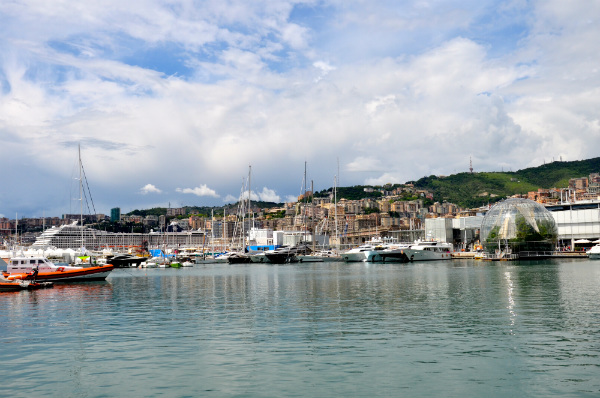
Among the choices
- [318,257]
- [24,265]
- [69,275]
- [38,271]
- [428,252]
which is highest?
[24,265]

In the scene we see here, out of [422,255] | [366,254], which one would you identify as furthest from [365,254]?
[422,255]

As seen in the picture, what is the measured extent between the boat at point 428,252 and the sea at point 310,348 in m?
82.9

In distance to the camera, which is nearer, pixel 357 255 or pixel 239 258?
pixel 357 255

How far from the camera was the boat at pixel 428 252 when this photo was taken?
116 meters

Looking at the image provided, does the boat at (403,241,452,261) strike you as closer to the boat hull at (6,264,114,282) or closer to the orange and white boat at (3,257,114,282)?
the boat hull at (6,264,114,282)

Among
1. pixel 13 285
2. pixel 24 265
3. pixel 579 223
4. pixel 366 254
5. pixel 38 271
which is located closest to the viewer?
pixel 13 285

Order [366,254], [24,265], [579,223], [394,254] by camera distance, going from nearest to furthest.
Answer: [24,265] → [394,254] → [366,254] → [579,223]

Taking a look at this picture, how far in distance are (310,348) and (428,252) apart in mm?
103087

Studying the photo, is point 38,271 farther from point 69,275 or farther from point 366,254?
point 366,254

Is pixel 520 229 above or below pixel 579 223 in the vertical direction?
below

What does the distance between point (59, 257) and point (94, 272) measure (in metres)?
55.2

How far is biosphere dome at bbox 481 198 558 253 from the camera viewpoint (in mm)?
102000

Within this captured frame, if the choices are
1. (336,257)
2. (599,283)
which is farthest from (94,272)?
(336,257)

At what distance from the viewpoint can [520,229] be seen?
102000 mm
